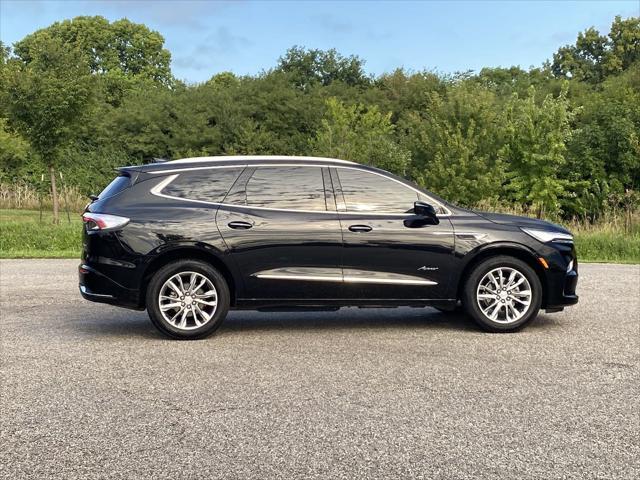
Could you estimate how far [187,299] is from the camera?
716 centimetres

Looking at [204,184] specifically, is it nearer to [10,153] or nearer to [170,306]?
[170,306]

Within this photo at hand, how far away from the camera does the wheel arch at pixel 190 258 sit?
716 centimetres

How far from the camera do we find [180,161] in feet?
25.2

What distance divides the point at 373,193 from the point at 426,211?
0.58 meters

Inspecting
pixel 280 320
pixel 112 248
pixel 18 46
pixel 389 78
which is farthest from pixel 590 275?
pixel 18 46

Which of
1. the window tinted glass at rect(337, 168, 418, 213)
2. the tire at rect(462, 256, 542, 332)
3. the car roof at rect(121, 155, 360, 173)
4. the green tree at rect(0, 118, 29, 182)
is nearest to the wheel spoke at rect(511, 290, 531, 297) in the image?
the tire at rect(462, 256, 542, 332)

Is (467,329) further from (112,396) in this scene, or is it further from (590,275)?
(590,275)

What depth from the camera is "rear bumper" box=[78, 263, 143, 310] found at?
23.5 ft

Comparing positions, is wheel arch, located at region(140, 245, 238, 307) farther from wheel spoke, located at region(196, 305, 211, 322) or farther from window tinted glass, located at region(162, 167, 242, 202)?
window tinted glass, located at region(162, 167, 242, 202)

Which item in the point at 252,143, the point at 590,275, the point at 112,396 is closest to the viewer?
the point at 112,396

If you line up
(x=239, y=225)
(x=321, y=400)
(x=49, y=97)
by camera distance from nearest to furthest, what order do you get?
(x=321, y=400) < (x=239, y=225) < (x=49, y=97)

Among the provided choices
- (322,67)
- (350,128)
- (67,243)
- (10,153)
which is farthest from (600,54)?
(67,243)

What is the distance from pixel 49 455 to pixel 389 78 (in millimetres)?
53683

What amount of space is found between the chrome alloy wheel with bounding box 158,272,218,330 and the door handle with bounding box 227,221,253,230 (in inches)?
22.6
